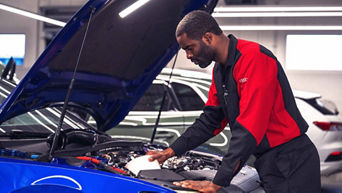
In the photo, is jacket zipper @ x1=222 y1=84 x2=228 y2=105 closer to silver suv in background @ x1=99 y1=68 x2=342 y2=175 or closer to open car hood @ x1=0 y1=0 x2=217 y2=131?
open car hood @ x1=0 y1=0 x2=217 y2=131

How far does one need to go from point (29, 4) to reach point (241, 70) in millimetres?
11516

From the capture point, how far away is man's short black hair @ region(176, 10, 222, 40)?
205 centimetres

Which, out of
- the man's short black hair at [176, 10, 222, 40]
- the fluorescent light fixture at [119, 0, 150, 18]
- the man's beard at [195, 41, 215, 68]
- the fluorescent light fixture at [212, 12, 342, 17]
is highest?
the fluorescent light fixture at [212, 12, 342, 17]

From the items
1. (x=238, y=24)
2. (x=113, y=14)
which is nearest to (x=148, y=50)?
(x=113, y=14)

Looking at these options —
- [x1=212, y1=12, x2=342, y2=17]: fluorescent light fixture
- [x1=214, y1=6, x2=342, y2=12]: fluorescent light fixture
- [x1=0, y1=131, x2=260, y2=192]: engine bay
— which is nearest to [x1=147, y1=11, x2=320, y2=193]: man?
[x1=0, y1=131, x2=260, y2=192]: engine bay

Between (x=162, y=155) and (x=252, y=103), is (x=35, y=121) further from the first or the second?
(x=252, y=103)

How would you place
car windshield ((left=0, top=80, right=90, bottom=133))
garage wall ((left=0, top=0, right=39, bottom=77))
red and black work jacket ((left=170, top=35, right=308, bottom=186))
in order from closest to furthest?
red and black work jacket ((left=170, top=35, right=308, bottom=186))
car windshield ((left=0, top=80, right=90, bottom=133))
garage wall ((left=0, top=0, right=39, bottom=77))

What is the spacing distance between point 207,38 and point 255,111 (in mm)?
384

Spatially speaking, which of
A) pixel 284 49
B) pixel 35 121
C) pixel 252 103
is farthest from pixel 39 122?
pixel 284 49

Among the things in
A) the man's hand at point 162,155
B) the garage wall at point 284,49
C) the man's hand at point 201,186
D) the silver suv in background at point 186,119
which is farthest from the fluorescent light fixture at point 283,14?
the man's hand at point 201,186

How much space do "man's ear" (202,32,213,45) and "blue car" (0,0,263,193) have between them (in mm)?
530

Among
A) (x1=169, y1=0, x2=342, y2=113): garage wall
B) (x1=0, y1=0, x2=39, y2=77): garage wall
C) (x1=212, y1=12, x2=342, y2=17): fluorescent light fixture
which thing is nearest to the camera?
Answer: (x1=212, y1=12, x2=342, y2=17): fluorescent light fixture

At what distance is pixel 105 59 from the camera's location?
2.89 m

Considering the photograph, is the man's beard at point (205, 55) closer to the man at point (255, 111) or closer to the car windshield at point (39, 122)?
the man at point (255, 111)
